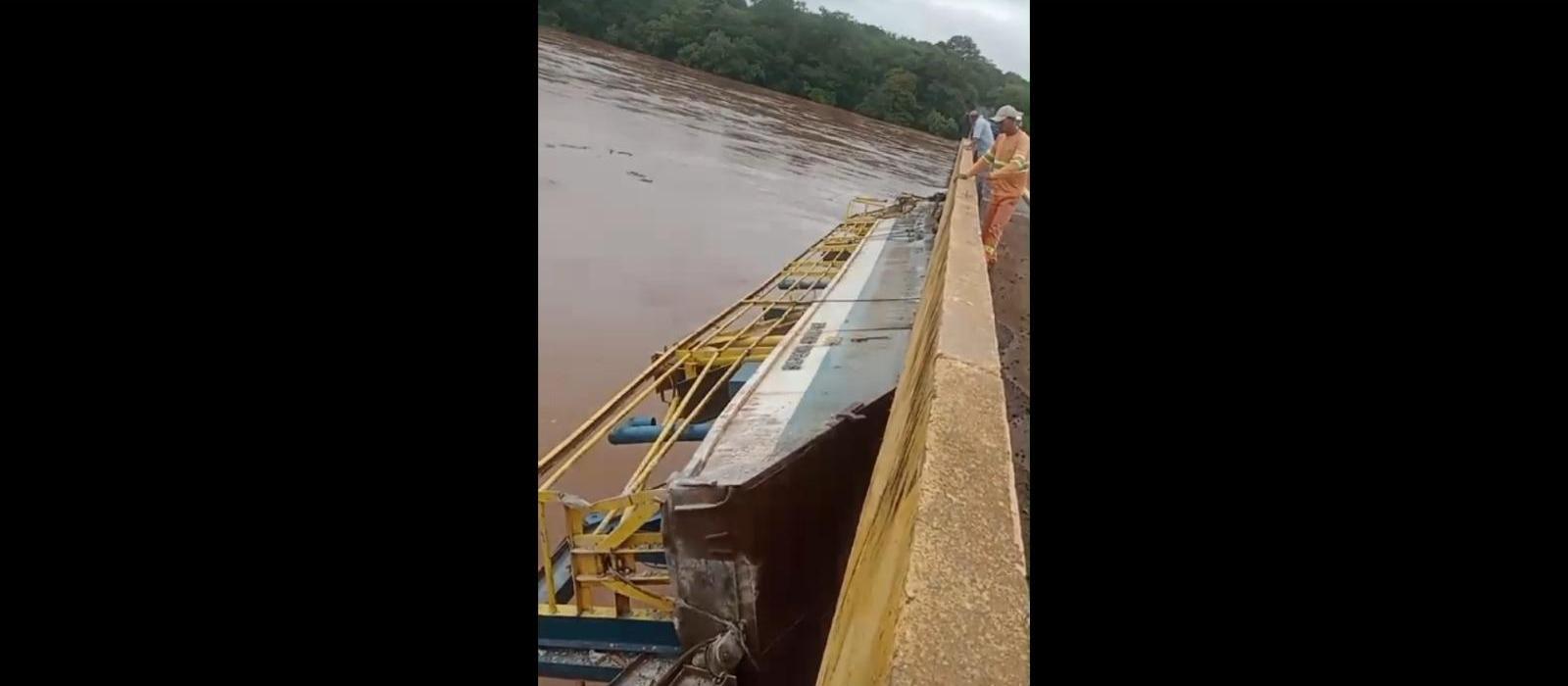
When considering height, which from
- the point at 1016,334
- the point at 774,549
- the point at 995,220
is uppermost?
the point at 995,220

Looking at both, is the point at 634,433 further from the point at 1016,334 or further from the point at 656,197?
the point at 656,197

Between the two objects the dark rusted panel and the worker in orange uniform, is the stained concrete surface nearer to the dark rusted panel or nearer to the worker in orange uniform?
the worker in orange uniform

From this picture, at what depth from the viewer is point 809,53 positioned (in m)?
10.8

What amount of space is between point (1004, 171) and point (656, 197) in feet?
26.4

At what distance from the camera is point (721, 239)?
1030 cm

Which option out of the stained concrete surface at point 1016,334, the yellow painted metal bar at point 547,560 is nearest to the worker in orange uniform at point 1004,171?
the stained concrete surface at point 1016,334

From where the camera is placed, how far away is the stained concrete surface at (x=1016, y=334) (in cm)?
220

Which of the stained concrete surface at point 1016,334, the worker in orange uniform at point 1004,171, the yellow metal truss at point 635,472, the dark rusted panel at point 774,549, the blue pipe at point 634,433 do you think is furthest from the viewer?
A: the worker in orange uniform at point 1004,171

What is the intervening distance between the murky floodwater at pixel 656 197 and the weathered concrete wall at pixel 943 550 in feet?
2.94

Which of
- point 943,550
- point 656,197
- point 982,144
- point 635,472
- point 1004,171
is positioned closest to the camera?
point 943,550

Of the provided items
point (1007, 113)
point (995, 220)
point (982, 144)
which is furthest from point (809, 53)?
point (1007, 113)

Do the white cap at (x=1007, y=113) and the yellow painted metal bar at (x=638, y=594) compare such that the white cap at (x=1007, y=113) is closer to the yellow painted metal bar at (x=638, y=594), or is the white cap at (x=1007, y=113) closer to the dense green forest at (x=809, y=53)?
the dense green forest at (x=809, y=53)

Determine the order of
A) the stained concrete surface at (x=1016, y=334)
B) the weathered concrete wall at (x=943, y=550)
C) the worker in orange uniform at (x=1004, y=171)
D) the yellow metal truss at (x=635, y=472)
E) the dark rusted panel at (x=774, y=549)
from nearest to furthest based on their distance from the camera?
the weathered concrete wall at (x=943, y=550), the stained concrete surface at (x=1016, y=334), the dark rusted panel at (x=774, y=549), the yellow metal truss at (x=635, y=472), the worker in orange uniform at (x=1004, y=171)
